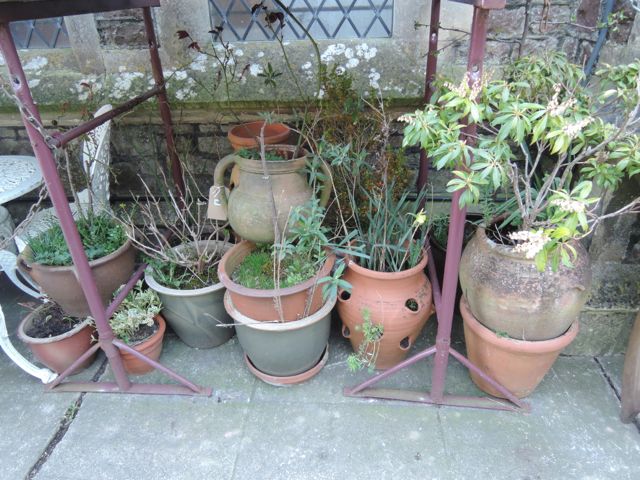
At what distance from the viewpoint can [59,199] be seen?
1.88 metres

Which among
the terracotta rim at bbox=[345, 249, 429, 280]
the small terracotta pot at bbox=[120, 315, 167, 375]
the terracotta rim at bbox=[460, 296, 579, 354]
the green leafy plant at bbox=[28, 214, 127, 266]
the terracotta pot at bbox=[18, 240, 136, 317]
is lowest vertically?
the small terracotta pot at bbox=[120, 315, 167, 375]

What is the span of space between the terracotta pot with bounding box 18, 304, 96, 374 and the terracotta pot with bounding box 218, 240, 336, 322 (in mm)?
862

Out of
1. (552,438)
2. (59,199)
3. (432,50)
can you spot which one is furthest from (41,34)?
(552,438)

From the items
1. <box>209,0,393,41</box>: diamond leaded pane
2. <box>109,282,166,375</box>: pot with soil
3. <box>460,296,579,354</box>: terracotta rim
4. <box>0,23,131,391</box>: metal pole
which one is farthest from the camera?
<box>209,0,393,41</box>: diamond leaded pane

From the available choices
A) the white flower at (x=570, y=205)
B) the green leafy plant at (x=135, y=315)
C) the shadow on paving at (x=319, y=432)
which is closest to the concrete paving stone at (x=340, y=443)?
the shadow on paving at (x=319, y=432)

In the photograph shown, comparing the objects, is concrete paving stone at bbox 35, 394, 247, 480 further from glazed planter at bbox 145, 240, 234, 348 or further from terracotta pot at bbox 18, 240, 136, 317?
terracotta pot at bbox 18, 240, 136, 317

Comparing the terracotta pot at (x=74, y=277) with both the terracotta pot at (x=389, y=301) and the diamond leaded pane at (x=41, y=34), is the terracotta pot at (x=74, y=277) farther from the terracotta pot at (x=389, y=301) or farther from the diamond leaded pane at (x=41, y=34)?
the diamond leaded pane at (x=41, y=34)

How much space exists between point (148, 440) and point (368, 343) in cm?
111

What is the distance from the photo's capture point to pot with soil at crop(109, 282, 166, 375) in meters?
2.40

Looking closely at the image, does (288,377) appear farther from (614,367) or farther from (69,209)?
(614,367)

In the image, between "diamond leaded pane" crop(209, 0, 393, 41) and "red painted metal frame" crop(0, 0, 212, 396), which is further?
"diamond leaded pane" crop(209, 0, 393, 41)

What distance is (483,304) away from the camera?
2068 millimetres

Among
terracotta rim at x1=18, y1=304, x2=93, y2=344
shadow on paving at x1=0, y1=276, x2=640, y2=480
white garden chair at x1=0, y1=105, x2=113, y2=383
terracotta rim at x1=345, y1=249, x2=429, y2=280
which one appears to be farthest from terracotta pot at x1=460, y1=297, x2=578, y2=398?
white garden chair at x1=0, y1=105, x2=113, y2=383

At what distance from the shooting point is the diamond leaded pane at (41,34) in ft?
9.71
